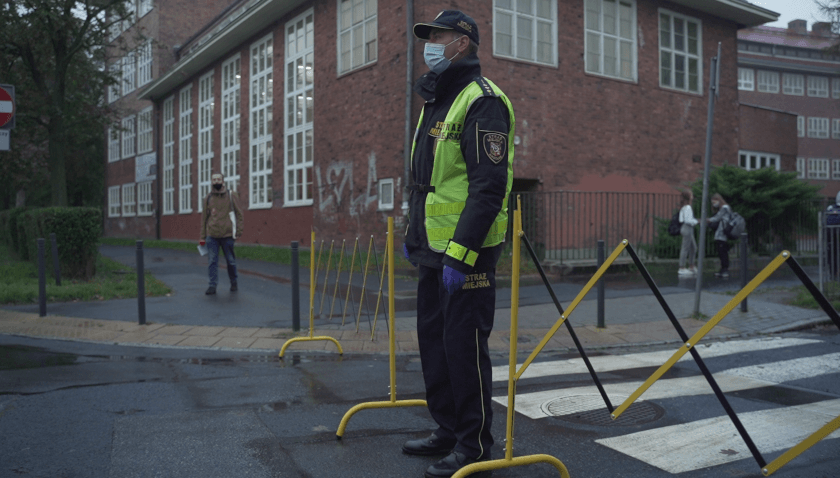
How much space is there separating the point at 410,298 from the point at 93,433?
21.9 ft

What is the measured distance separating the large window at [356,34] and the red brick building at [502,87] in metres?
0.05

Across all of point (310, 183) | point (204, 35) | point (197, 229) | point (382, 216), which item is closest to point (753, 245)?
point (382, 216)

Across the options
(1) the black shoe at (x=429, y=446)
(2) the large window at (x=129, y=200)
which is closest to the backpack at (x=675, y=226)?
(1) the black shoe at (x=429, y=446)

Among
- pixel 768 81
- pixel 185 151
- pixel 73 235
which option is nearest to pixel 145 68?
pixel 185 151

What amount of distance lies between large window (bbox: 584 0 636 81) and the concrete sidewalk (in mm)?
9150

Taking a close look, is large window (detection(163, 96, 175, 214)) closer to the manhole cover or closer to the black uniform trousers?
the manhole cover

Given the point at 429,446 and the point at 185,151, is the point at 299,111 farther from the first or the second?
the point at 429,446

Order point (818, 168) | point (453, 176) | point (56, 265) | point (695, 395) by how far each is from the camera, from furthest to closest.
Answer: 1. point (818, 168)
2. point (56, 265)
3. point (695, 395)
4. point (453, 176)

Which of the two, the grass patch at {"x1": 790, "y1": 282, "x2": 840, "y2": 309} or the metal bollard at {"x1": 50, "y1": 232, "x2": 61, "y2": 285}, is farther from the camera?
the metal bollard at {"x1": 50, "y1": 232, "x2": 61, "y2": 285}

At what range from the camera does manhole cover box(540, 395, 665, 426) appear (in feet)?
14.1

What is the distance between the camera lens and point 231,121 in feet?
86.8

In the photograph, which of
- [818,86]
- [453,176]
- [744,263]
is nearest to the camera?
[453,176]

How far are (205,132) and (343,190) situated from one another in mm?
13131

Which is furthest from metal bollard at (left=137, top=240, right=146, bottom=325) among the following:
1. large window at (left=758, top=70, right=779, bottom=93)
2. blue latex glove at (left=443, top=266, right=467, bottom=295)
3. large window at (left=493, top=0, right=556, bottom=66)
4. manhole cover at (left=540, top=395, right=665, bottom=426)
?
large window at (left=758, top=70, right=779, bottom=93)
